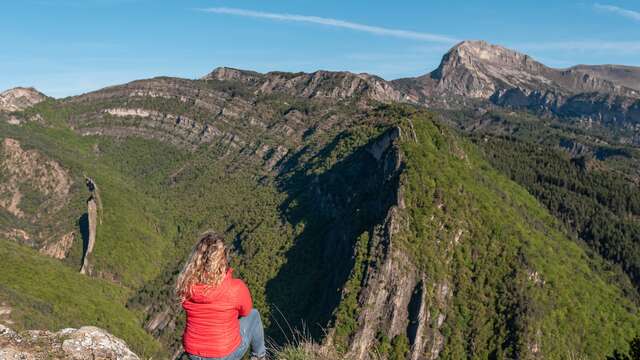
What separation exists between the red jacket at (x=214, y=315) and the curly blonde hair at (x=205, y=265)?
19 centimetres

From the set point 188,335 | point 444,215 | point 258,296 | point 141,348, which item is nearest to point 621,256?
point 444,215

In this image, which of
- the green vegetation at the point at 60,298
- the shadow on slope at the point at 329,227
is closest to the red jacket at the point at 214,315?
the shadow on slope at the point at 329,227

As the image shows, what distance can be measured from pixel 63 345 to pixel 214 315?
21.9 feet

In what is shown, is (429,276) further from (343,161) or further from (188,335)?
(188,335)

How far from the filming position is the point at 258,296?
158 m

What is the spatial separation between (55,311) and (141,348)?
88.8 feet

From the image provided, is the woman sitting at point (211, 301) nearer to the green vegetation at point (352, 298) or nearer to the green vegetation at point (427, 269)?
the green vegetation at point (427, 269)

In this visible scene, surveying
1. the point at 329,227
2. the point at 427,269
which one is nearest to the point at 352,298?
the point at 427,269

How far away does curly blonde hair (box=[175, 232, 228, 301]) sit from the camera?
14.9m

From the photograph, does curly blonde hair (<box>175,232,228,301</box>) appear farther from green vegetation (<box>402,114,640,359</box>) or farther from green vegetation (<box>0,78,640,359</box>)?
green vegetation (<box>402,114,640,359</box>)

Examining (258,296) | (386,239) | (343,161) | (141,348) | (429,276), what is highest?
(343,161)

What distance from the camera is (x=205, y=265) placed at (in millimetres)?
14867

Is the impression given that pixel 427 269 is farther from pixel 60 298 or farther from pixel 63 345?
pixel 63 345

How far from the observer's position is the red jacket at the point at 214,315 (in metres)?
14.9
